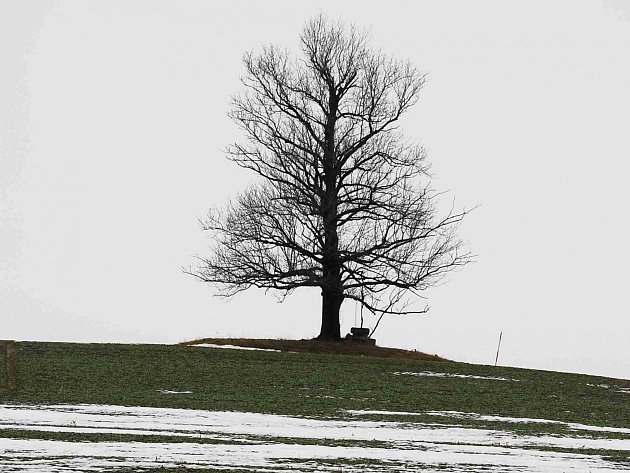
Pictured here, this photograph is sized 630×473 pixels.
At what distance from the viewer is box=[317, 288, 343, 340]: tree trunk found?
4062cm

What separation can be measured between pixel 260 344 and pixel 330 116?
8912mm

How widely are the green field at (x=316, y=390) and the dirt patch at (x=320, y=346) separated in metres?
3.80

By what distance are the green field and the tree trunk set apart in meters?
6.67

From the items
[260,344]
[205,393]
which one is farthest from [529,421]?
[260,344]

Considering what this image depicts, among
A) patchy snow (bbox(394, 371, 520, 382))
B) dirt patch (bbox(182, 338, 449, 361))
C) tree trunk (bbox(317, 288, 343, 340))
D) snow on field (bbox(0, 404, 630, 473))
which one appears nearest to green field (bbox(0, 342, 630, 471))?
patchy snow (bbox(394, 371, 520, 382))

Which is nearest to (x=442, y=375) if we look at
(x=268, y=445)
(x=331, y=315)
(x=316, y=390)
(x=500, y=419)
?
(x=316, y=390)

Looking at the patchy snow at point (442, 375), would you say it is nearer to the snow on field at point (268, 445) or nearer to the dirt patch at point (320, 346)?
the dirt patch at point (320, 346)

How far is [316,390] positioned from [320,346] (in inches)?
541

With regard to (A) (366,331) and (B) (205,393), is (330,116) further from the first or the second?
(B) (205,393)

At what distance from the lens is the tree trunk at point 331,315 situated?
4062 centimetres

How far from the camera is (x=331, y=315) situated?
133ft

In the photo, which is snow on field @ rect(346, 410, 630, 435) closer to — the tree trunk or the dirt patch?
the dirt patch

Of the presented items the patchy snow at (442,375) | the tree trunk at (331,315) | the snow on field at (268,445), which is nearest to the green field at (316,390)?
the patchy snow at (442,375)

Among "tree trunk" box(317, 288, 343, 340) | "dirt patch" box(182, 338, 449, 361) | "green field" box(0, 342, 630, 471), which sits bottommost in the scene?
"green field" box(0, 342, 630, 471)
